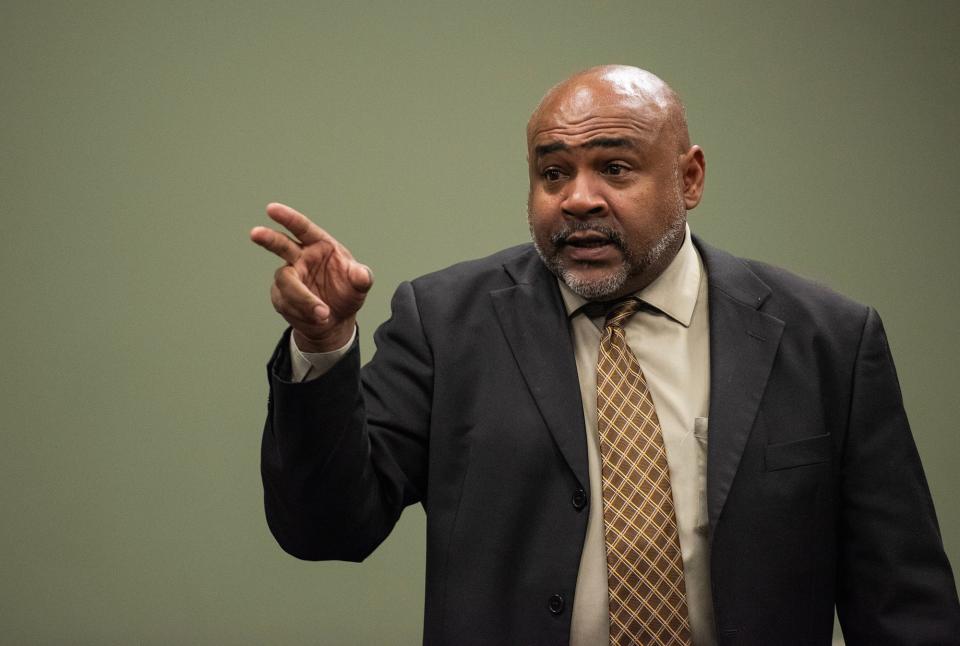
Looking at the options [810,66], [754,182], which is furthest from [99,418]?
[810,66]

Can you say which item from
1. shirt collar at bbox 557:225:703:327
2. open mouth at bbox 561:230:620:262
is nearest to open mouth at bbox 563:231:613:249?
open mouth at bbox 561:230:620:262

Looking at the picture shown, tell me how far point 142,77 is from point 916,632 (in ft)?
6.99

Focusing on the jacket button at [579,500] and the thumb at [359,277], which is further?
the jacket button at [579,500]

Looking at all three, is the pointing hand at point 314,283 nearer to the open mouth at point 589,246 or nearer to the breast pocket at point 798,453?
the open mouth at point 589,246

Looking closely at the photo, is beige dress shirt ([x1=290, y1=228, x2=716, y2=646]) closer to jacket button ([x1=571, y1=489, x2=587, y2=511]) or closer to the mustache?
jacket button ([x1=571, y1=489, x2=587, y2=511])

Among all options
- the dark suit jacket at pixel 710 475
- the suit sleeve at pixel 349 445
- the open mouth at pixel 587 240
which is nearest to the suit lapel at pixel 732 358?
the dark suit jacket at pixel 710 475

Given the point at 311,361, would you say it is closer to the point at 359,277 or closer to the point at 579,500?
the point at 359,277

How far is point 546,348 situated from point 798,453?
40cm

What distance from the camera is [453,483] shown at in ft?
5.48

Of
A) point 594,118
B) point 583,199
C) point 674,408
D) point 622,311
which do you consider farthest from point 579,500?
point 594,118

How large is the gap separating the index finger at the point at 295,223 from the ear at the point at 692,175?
67 cm

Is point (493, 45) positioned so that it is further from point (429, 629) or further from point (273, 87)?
point (429, 629)

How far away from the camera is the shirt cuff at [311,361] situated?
1455 mm

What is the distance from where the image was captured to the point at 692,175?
5.97ft
